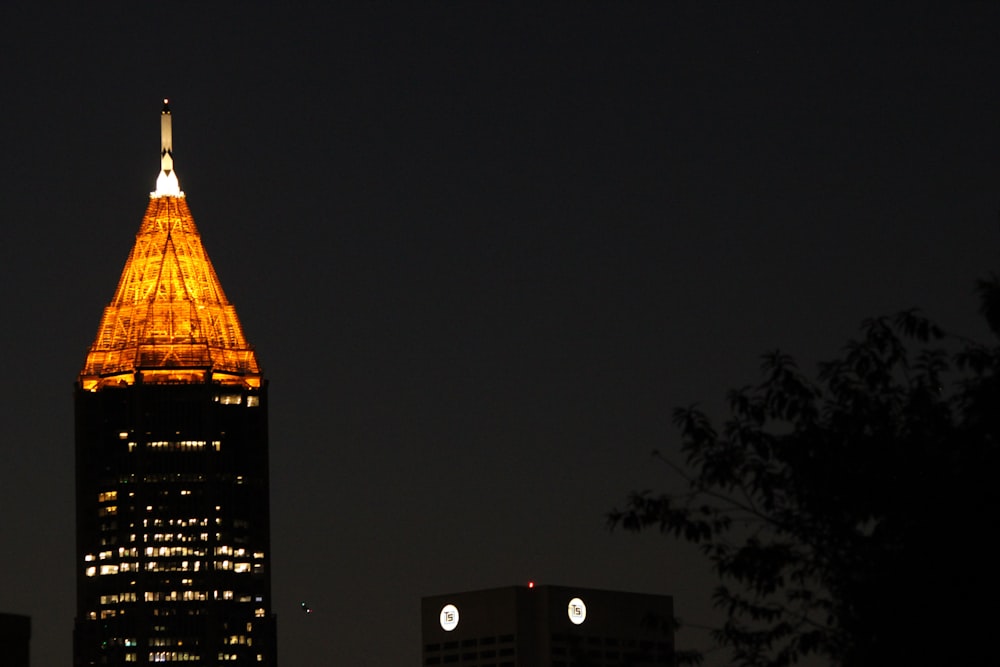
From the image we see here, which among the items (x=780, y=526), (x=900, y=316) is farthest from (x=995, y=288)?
(x=780, y=526)

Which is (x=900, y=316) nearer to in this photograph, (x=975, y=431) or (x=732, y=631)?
(x=975, y=431)

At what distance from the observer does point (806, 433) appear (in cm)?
6500

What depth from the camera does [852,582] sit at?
6312 cm

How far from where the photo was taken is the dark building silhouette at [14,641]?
317 ft

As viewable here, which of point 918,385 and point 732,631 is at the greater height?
point 918,385

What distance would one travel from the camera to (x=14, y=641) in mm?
97312

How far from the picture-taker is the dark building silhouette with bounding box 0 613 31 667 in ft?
317

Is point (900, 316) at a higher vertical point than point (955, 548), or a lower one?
higher

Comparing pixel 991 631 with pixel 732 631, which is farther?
pixel 732 631

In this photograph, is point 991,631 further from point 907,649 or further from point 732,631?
point 732,631

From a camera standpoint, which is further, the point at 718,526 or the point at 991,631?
the point at 718,526

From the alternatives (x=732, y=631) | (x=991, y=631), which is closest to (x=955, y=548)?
(x=991, y=631)

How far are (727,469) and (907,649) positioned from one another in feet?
19.5

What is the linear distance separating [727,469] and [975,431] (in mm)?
5479
